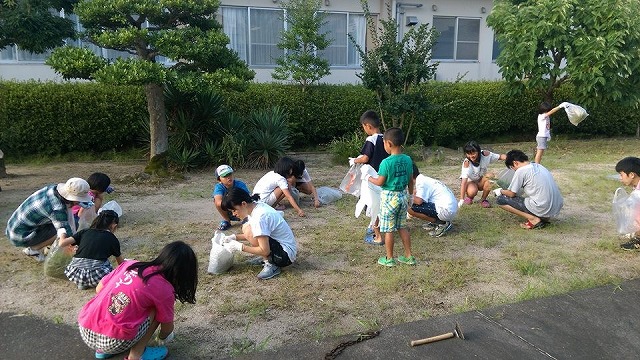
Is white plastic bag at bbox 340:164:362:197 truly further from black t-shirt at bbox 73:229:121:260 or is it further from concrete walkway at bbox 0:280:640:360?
black t-shirt at bbox 73:229:121:260

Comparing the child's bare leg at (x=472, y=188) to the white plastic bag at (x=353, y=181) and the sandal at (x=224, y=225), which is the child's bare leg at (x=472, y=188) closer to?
the white plastic bag at (x=353, y=181)

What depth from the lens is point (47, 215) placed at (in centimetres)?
450

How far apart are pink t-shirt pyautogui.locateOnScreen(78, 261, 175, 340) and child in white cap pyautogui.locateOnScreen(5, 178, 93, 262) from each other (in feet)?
4.80

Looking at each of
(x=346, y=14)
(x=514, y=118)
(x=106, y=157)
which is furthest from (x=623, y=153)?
(x=106, y=157)

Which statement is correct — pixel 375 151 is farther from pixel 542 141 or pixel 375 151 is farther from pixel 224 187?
pixel 542 141

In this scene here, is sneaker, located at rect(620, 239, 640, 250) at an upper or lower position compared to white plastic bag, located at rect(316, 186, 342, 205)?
lower

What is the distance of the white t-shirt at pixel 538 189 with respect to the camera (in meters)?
5.71

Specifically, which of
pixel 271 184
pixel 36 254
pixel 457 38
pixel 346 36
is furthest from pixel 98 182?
pixel 457 38

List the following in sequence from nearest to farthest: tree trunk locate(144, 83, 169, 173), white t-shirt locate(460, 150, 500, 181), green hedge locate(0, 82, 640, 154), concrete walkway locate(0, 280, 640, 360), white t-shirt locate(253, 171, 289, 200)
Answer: concrete walkway locate(0, 280, 640, 360), white t-shirt locate(253, 171, 289, 200), white t-shirt locate(460, 150, 500, 181), tree trunk locate(144, 83, 169, 173), green hedge locate(0, 82, 640, 154)

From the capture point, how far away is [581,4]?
10664mm

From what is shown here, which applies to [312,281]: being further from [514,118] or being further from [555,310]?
[514,118]

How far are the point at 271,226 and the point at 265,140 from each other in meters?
4.95

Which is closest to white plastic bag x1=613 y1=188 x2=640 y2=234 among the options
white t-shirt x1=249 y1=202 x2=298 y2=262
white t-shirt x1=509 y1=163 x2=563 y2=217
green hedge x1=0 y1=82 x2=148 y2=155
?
white t-shirt x1=509 y1=163 x2=563 y2=217

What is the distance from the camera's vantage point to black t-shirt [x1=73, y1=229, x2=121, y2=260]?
399cm
